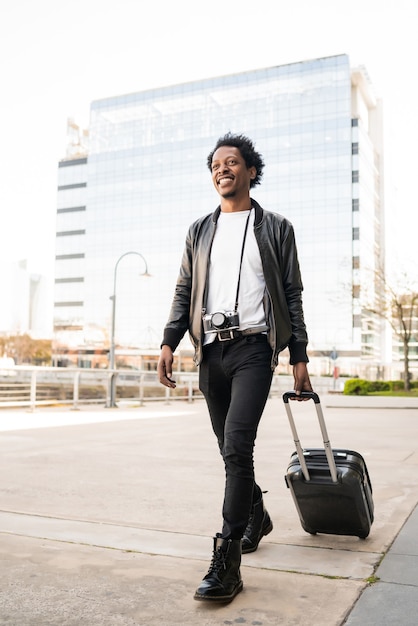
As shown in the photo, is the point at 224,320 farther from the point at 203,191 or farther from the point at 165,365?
the point at 203,191

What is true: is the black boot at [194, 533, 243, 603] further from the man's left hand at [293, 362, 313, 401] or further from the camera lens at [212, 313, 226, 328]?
the camera lens at [212, 313, 226, 328]

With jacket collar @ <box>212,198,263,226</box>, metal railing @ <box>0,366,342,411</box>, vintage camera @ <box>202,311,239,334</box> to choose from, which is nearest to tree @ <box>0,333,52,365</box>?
metal railing @ <box>0,366,342,411</box>

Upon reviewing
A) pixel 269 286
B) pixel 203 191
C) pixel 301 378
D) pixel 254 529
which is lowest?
pixel 254 529

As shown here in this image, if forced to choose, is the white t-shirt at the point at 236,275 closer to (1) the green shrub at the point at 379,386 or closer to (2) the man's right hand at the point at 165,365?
(2) the man's right hand at the point at 165,365

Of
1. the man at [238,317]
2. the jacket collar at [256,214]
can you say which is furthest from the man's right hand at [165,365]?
the jacket collar at [256,214]

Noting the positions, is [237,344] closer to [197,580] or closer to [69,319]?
[197,580]

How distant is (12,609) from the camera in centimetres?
227

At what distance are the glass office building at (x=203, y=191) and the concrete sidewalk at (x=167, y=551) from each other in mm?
77295

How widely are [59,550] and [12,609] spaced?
31.1 inches

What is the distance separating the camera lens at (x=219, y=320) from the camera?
2826 mm

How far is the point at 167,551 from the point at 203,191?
94523 mm

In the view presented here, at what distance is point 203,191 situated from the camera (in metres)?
95.5

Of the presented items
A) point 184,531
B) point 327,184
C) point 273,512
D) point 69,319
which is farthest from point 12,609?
point 69,319

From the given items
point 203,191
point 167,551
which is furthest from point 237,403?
point 203,191
